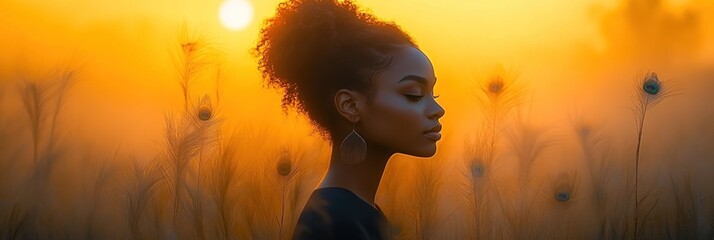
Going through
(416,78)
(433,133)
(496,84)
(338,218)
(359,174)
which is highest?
(496,84)

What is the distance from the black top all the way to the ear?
0.22 m

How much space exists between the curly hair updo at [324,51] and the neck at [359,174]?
0.13 meters

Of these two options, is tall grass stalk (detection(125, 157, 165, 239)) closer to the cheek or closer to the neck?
the neck

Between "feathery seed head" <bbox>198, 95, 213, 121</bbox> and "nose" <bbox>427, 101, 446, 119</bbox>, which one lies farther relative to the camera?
"feathery seed head" <bbox>198, 95, 213, 121</bbox>

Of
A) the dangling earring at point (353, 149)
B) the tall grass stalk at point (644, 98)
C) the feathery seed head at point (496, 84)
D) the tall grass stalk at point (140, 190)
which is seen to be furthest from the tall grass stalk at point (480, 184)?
the tall grass stalk at point (140, 190)

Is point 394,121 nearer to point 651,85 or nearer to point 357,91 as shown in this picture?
point 357,91

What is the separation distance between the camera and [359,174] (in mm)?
2299

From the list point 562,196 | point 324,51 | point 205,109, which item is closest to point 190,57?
point 205,109

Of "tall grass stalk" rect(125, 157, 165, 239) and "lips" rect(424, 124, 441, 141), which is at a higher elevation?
"lips" rect(424, 124, 441, 141)

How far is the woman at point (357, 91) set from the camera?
2.27 metres

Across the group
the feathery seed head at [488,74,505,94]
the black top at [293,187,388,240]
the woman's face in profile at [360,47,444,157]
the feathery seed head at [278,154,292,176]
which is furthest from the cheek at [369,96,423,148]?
the feathery seed head at [488,74,505,94]

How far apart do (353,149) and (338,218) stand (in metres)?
0.23

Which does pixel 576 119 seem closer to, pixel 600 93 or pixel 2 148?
pixel 600 93

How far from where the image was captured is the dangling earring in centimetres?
228
